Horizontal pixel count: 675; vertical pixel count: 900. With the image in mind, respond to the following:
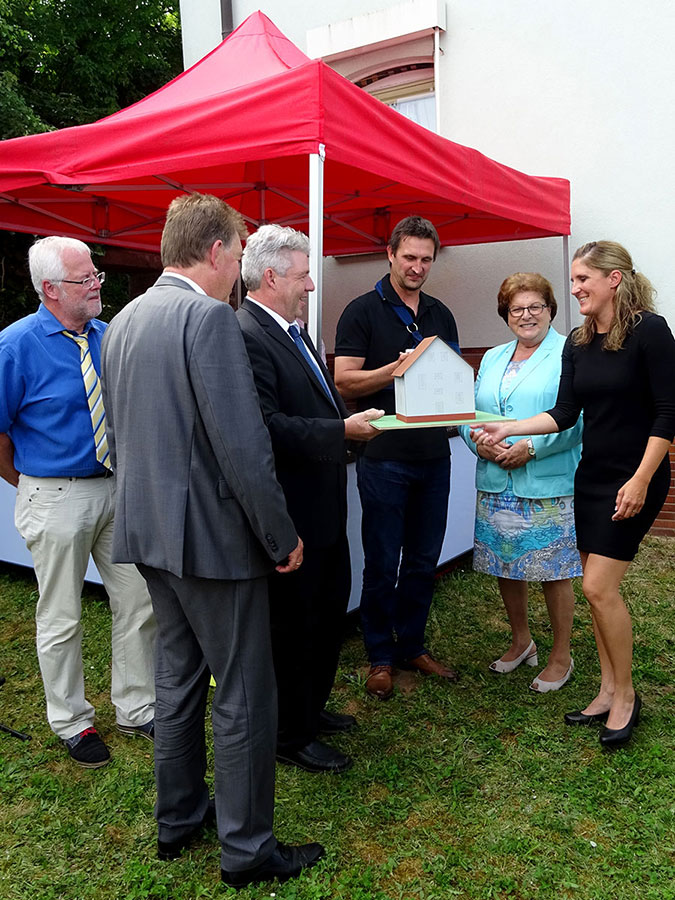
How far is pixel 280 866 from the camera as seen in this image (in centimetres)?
222

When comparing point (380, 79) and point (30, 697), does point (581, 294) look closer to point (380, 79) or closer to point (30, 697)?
point (30, 697)

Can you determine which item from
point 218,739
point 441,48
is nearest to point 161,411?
point 218,739

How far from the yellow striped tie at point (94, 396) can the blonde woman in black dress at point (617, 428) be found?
6.21ft

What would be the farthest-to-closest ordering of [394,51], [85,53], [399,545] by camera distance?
[85,53]
[394,51]
[399,545]

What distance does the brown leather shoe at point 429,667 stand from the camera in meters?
3.57

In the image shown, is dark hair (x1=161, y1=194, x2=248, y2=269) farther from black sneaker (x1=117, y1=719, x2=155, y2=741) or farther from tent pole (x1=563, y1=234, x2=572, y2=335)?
tent pole (x1=563, y1=234, x2=572, y2=335)

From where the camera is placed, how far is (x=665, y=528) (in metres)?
→ 5.72

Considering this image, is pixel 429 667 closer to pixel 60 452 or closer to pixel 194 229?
pixel 60 452

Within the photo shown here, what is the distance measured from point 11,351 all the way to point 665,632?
11.8 feet

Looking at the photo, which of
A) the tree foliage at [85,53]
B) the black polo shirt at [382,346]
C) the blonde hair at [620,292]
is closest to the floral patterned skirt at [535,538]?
the black polo shirt at [382,346]

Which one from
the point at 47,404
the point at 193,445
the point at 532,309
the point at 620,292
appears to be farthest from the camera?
the point at 532,309

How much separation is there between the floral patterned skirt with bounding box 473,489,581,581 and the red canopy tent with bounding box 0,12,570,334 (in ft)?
4.69

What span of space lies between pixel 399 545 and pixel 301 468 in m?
1.01

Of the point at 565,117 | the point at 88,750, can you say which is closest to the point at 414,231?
the point at 88,750
